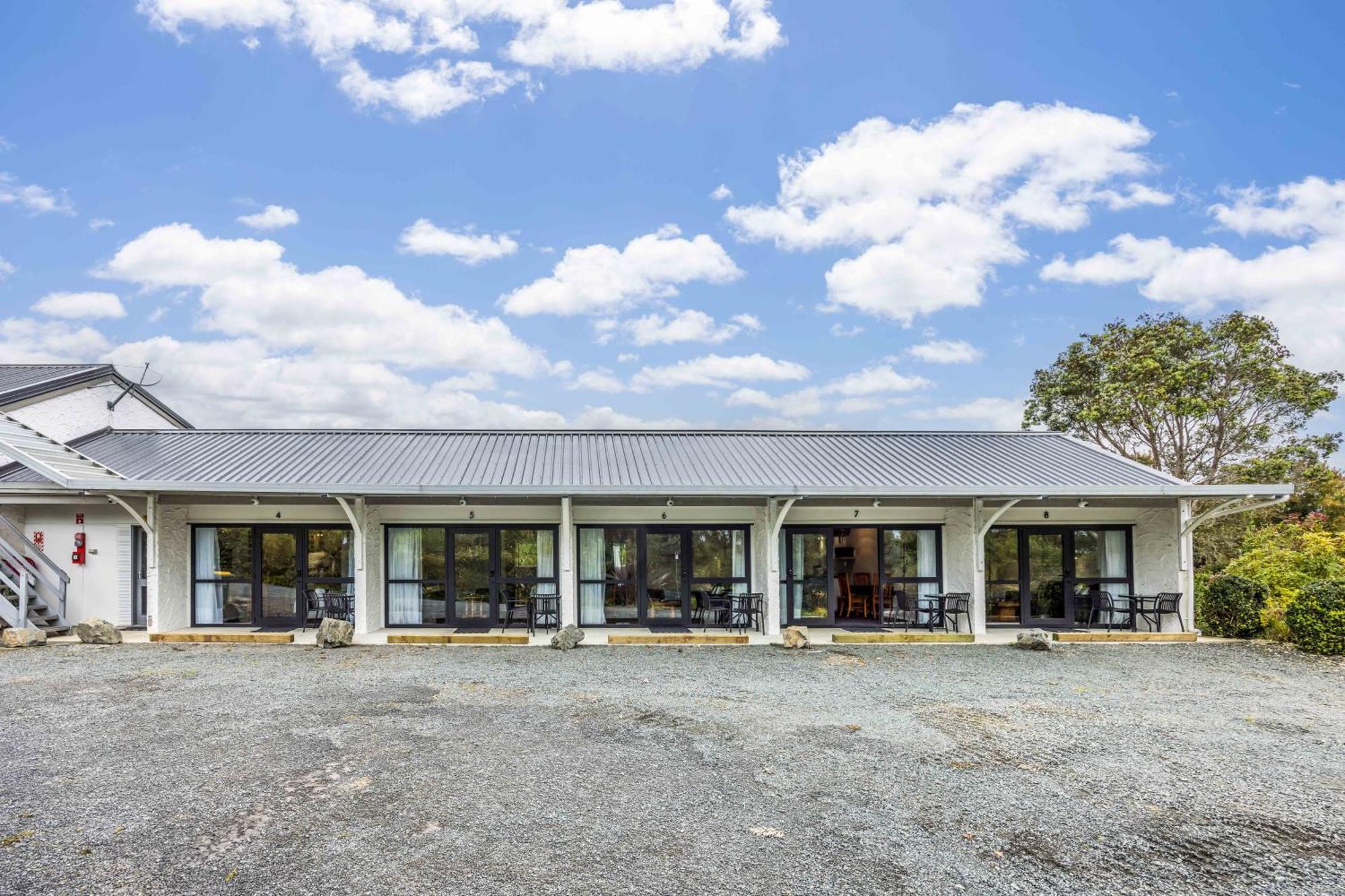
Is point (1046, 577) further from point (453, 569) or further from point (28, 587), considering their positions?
point (28, 587)

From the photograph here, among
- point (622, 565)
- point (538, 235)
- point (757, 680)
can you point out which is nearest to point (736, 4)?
point (538, 235)

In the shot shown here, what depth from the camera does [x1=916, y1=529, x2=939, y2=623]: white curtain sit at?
463 inches

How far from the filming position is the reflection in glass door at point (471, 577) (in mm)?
11523

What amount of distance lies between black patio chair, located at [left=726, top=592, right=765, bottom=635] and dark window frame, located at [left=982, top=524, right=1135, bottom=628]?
383 cm

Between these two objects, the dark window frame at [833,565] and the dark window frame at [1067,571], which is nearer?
the dark window frame at [833,565]

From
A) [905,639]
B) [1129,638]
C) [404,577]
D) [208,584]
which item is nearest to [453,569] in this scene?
[404,577]

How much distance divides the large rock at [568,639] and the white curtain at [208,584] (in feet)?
18.8

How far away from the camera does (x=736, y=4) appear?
13.8 metres

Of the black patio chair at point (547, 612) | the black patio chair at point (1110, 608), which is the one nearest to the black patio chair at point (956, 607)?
the black patio chair at point (1110, 608)

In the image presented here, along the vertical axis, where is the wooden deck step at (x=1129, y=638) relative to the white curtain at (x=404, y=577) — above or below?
below

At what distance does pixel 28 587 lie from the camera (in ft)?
34.3

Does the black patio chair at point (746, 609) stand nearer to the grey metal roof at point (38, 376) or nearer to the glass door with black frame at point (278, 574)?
the glass door with black frame at point (278, 574)

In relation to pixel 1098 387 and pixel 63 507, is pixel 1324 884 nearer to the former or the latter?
pixel 63 507

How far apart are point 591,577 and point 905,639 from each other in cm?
492
